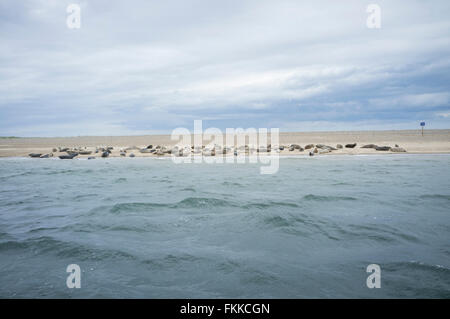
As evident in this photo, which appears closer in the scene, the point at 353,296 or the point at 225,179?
the point at 353,296

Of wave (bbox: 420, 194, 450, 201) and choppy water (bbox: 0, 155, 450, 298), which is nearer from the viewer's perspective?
choppy water (bbox: 0, 155, 450, 298)

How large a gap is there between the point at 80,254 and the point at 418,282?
4963mm

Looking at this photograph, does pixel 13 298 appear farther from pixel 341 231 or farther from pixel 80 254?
pixel 341 231

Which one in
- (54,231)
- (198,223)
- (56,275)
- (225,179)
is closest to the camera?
(56,275)

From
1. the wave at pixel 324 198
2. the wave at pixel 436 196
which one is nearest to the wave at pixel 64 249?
the wave at pixel 324 198

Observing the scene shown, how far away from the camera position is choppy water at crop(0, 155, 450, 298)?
3916 mm

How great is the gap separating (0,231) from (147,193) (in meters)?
4.38

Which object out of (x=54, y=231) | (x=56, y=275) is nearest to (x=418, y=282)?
(x=56, y=275)

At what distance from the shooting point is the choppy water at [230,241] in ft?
12.8

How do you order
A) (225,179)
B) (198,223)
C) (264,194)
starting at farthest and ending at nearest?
1. (225,179)
2. (264,194)
3. (198,223)

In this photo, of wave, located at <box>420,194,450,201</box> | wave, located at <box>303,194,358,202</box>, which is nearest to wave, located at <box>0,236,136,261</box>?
wave, located at <box>303,194,358,202</box>

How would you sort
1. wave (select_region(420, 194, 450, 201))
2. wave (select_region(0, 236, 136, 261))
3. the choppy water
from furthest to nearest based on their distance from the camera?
wave (select_region(420, 194, 450, 201)), wave (select_region(0, 236, 136, 261)), the choppy water

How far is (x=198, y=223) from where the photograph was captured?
660 centimetres

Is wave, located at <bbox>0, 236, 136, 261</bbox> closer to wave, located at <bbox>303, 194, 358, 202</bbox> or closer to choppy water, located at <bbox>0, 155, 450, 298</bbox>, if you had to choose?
choppy water, located at <bbox>0, 155, 450, 298</bbox>
